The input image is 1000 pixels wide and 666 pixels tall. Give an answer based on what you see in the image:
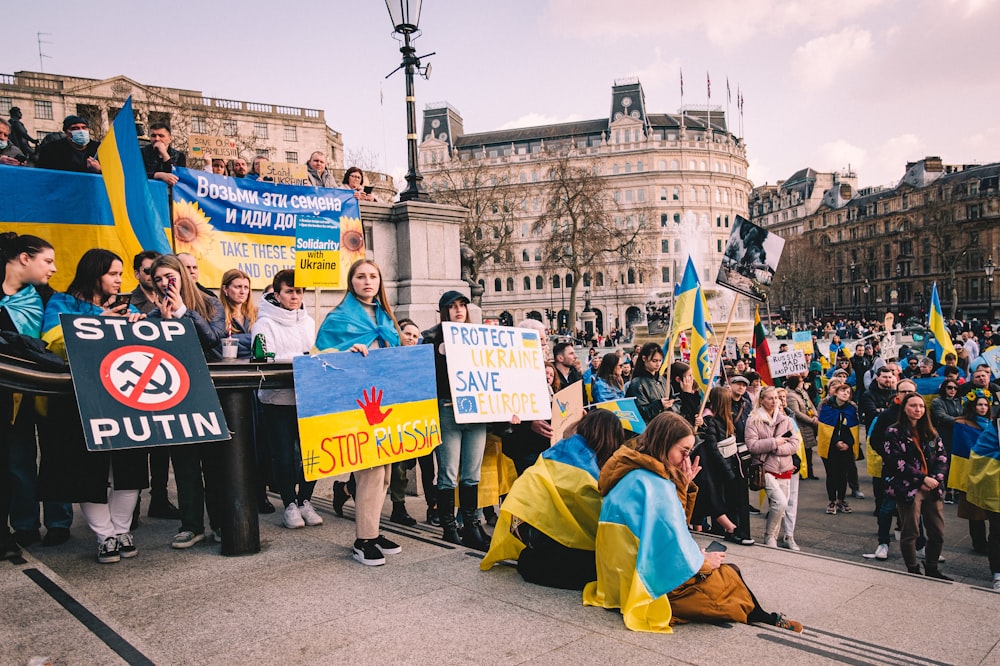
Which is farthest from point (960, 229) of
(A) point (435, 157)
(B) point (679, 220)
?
(A) point (435, 157)

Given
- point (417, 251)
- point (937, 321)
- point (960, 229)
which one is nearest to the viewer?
point (417, 251)

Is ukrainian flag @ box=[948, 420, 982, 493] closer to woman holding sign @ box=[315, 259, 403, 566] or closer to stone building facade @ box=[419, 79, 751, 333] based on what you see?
woman holding sign @ box=[315, 259, 403, 566]

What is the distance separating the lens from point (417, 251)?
386 inches

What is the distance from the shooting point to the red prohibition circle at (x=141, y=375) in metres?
3.94

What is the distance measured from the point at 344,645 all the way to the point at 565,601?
4.17 feet

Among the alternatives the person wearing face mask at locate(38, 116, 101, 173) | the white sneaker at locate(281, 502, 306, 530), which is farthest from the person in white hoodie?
the person wearing face mask at locate(38, 116, 101, 173)

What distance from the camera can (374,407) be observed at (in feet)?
15.9

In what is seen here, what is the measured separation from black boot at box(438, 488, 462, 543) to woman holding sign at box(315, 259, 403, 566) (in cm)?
43

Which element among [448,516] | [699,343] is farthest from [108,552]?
[699,343]

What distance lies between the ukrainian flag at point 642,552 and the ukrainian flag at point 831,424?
683cm

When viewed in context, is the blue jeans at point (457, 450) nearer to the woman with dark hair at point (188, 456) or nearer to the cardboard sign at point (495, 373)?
the cardboard sign at point (495, 373)

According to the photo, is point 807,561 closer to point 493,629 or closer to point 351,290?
point 493,629

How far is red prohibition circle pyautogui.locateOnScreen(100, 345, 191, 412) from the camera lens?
394 centimetres

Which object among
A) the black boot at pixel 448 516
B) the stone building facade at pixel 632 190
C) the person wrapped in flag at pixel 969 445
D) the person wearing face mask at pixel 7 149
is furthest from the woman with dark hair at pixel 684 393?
the stone building facade at pixel 632 190
